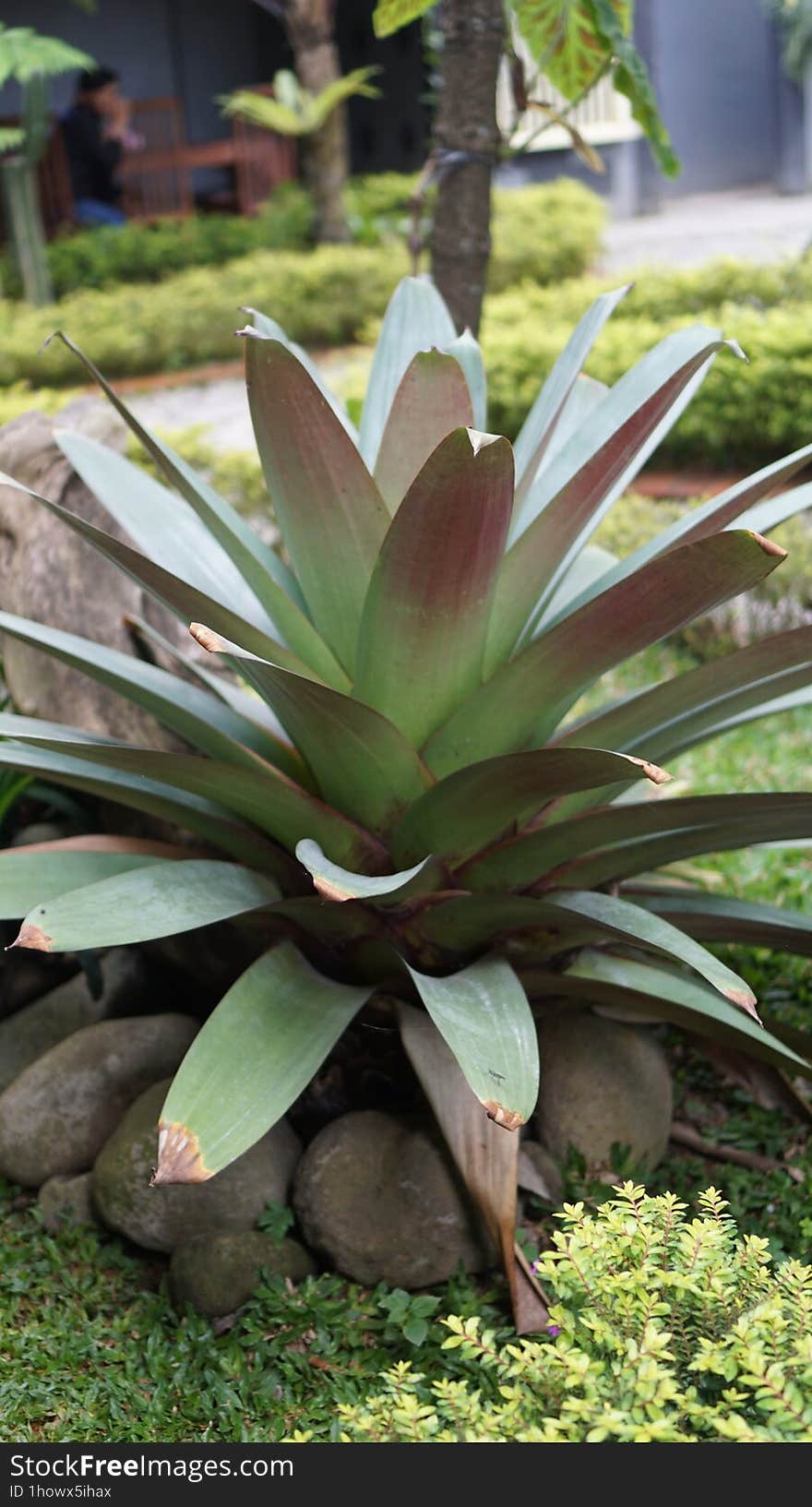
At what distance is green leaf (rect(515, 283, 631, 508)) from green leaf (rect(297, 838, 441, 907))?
0.59 metres

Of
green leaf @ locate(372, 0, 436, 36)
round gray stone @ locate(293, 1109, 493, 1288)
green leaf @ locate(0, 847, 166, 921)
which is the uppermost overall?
green leaf @ locate(372, 0, 436, 36)

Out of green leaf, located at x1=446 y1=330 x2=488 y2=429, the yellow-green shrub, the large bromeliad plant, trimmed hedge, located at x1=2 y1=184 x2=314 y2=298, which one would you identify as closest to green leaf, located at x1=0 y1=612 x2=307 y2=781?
the large bromeliad plant

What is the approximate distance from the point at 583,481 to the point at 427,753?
0.43m

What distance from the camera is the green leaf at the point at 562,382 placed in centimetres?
202

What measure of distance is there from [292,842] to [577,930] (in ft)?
1.41

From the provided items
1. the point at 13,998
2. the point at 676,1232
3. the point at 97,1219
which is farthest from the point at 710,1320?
the point at 13,998

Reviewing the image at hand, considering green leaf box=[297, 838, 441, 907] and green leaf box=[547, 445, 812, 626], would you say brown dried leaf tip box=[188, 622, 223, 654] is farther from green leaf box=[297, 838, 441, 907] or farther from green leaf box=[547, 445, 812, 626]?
green leaf box=[547, 445, 812, 626]

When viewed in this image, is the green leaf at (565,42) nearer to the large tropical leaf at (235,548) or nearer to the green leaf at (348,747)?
the large tropical leaf at (235,548)

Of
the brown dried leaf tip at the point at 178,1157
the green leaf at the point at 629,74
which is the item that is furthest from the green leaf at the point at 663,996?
the green leaf at the point at 629,74

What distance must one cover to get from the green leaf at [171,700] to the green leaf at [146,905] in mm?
206

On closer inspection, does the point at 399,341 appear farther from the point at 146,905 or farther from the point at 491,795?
the point at 146,905

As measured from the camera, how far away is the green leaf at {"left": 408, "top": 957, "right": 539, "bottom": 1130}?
154 centimetres

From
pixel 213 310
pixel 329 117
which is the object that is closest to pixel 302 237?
pixel 329 117

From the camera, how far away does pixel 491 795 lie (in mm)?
1809
